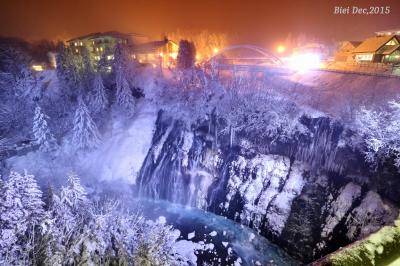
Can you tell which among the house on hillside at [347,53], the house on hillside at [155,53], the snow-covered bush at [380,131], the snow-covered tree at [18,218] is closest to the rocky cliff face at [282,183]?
the snow-covered bush at [380,131]

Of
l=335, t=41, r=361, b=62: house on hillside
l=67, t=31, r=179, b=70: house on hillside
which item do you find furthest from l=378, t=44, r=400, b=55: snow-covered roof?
l=67, t=31, r=179, b=70: house on hillside

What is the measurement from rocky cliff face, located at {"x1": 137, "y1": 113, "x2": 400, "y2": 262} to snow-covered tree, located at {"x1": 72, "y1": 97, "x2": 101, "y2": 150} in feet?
28.8

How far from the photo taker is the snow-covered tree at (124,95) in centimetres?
3906

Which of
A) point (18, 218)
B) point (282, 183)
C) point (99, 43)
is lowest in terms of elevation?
point (282, 183)

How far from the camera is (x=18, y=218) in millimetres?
16562

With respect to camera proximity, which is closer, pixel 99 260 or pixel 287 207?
pixel 99 260

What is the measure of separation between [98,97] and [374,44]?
137ft

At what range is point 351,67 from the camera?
34.6 metres

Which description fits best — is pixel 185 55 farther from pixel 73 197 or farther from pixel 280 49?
pixel 280 49

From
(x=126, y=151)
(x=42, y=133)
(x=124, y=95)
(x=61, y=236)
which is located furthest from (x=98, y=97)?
(x=61, y=236)

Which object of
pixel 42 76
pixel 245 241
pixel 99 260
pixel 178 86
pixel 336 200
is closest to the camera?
pixel 99 260

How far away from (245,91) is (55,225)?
26.2m

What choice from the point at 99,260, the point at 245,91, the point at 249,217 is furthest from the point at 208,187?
the point at 99,260

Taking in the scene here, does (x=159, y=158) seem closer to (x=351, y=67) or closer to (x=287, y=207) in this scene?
(x=287, y=207)
